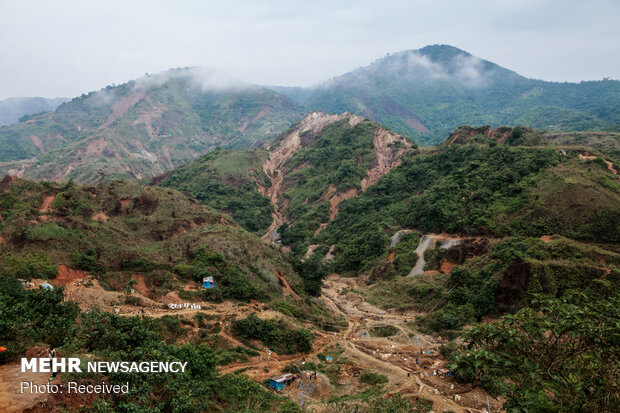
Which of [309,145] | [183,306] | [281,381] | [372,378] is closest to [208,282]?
[183,306]

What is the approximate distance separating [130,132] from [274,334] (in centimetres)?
14788

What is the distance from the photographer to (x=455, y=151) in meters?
58.8

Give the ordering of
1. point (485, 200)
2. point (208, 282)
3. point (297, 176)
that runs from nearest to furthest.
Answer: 1. point (208, 282)
2. point (485, 200)
3. point (297, 176)

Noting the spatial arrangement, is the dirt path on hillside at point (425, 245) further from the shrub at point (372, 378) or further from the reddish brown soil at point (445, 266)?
the shrub at point (372, 378)

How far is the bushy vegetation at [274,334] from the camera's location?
21.5 meters

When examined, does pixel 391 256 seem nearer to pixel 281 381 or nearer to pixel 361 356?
pixel 361 356

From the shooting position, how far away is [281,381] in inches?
672

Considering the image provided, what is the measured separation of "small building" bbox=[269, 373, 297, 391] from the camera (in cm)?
1699

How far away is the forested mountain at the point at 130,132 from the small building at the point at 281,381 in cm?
9350

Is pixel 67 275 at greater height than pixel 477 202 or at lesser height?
lesser

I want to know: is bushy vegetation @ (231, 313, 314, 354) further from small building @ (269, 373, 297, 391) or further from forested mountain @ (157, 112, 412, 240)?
forested mountain @ (157, 112, 412, 240)

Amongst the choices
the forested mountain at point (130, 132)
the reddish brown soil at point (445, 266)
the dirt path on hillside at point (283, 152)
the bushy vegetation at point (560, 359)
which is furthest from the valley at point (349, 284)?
the forested mountain at point (130, 132)

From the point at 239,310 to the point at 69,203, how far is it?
18.1m

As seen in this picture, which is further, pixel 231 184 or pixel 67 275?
pixel 231 184
